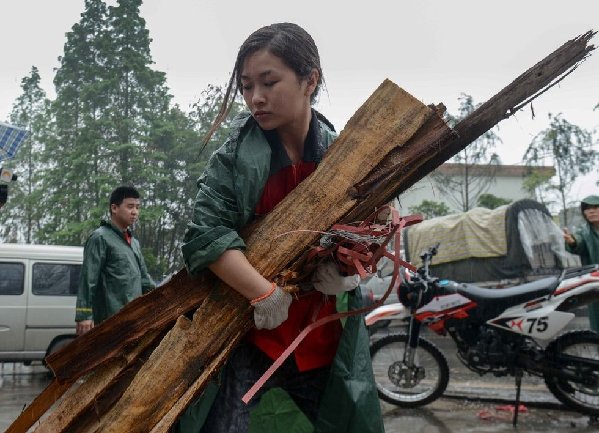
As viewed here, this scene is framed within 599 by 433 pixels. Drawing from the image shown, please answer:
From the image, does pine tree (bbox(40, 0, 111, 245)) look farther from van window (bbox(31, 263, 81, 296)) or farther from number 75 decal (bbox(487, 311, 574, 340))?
number 75 decal (bbox(487, 311, 574, 340))

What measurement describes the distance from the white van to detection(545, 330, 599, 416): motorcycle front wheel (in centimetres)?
590

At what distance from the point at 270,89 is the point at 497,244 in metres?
13.1

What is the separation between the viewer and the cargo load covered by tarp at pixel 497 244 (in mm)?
13438

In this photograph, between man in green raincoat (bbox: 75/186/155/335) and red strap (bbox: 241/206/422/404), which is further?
man in green raincoat (bbox: 75/186/155/335)

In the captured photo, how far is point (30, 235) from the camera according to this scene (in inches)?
1075

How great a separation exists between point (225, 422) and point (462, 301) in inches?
145

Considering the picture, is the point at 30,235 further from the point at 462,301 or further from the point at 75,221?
the point at 462,301

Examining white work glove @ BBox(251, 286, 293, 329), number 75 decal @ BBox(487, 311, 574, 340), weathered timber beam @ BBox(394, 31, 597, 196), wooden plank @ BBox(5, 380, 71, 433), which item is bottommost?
number 75 decal @ BBox(487, 311, 574, 340)

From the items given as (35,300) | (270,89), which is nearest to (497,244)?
(35,300)

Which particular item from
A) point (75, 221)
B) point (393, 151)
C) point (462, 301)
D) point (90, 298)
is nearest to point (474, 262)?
point (462, 301)

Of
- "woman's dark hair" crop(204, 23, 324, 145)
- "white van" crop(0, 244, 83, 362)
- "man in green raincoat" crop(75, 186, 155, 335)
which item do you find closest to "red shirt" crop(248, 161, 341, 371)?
"woman's dark hair" crop(204, 23, 324, 145)

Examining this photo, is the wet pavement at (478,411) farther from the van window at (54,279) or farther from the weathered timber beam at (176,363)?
the weathered timber beam at (176,363)

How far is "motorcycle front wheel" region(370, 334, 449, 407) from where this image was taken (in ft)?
16.6

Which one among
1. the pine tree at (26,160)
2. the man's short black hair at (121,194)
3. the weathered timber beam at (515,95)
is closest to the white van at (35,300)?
the man's short black hair at (121,194)
